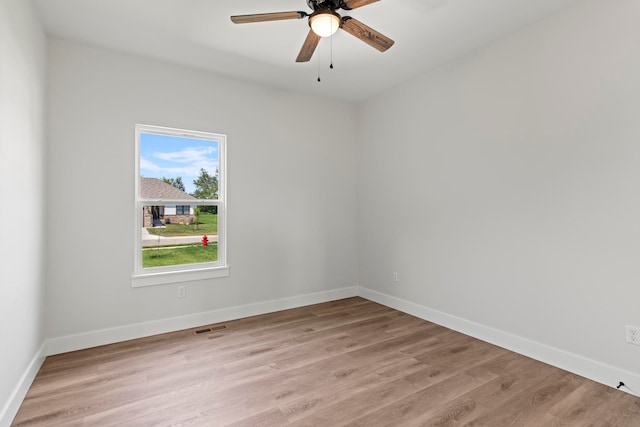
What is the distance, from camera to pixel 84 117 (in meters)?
2.94

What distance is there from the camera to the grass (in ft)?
10.9

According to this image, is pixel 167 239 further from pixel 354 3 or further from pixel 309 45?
pixel 354 3

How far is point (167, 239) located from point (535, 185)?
348 cm

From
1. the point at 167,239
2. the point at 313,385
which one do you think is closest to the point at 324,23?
the point at 313,385

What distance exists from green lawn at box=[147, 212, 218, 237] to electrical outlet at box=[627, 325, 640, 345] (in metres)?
3.63

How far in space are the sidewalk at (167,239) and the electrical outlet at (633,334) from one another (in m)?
3.61

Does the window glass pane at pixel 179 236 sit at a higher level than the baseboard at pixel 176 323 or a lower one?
higher

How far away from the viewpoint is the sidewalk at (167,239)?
A: 10.8ft

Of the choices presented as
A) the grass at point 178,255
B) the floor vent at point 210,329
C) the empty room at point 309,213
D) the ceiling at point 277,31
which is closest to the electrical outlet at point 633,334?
the empty room at point 309,213

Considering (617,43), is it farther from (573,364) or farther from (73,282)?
(73,282)

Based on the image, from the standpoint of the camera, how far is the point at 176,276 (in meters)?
3.37

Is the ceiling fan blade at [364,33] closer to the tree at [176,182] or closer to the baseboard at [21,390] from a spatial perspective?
the tree at [176,182]

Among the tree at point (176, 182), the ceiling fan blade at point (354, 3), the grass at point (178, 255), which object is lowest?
the grass at point (178, 255)

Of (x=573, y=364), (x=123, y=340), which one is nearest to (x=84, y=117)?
(x=123, y=340)
